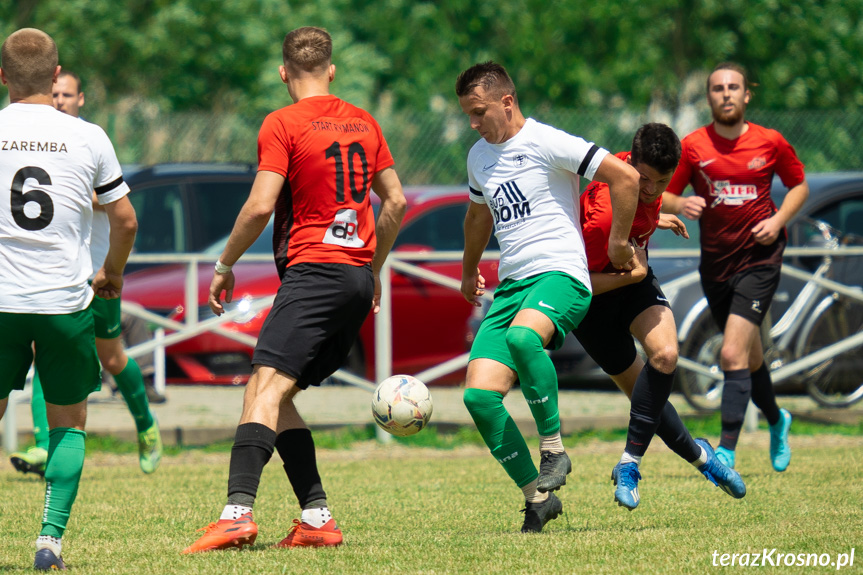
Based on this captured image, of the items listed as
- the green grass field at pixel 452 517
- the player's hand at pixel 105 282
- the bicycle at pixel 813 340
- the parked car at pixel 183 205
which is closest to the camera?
the green grass field at pixel 452 517

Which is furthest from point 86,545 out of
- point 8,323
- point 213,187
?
point 213,187

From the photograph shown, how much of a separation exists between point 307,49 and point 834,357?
6879 millimetres

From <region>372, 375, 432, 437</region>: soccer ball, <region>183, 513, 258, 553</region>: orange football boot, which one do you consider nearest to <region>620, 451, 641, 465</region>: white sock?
<region>372, 375, 432, 437</region>: soccer ball

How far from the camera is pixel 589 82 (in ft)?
73.2

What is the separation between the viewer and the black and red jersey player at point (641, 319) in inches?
214

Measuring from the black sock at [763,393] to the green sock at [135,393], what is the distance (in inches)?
149

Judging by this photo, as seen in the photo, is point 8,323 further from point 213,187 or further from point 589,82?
point 589,82

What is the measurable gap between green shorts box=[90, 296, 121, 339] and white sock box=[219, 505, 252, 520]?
2.64 metres

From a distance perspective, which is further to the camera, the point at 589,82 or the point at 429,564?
the point at 589,82

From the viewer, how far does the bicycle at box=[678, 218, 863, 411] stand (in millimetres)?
A: 9922

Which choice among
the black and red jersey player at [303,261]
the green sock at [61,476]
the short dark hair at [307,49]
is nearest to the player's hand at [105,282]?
the black and red jersey player at [303,261]

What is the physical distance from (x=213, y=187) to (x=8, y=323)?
23.3 ft

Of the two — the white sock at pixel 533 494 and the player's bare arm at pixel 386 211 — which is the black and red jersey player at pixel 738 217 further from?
the player's bare arm at pixel 386 211
